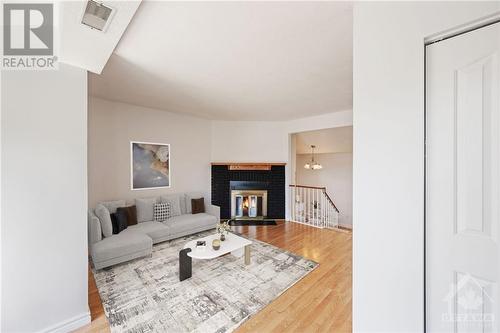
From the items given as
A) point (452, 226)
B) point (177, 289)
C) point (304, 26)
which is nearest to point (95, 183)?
point (177, 289)

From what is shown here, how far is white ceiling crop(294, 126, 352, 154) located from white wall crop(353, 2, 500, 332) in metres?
4.22

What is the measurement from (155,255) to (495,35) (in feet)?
13.7

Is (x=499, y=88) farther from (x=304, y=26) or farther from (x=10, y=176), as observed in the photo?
(x=10, y=176)

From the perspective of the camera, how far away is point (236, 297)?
2264 millimetres

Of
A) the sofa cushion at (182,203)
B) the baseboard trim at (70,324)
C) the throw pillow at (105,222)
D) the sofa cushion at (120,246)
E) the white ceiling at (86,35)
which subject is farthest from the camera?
the sofa cushion at (182,203)

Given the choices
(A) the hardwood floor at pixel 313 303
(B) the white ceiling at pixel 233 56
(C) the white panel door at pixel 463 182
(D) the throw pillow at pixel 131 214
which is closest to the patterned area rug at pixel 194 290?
(A) the hardwood floor at pixel 313 303

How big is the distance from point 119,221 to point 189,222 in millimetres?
1213

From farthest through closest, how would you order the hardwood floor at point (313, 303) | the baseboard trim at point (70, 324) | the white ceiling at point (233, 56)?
the hardwood floor at point (313, 303) < the baseboard trim at point (70, 324) < the white ceiling at point (233, 56)

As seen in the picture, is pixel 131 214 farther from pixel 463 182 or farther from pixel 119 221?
pixel 463 182

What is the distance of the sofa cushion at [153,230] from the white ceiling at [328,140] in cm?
452

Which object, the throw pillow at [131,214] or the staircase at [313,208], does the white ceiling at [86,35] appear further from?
the staircase at [313,208]

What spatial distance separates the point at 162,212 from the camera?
4.04m

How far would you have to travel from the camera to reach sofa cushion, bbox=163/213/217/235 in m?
3.83

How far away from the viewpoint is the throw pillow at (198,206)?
4.55 m
